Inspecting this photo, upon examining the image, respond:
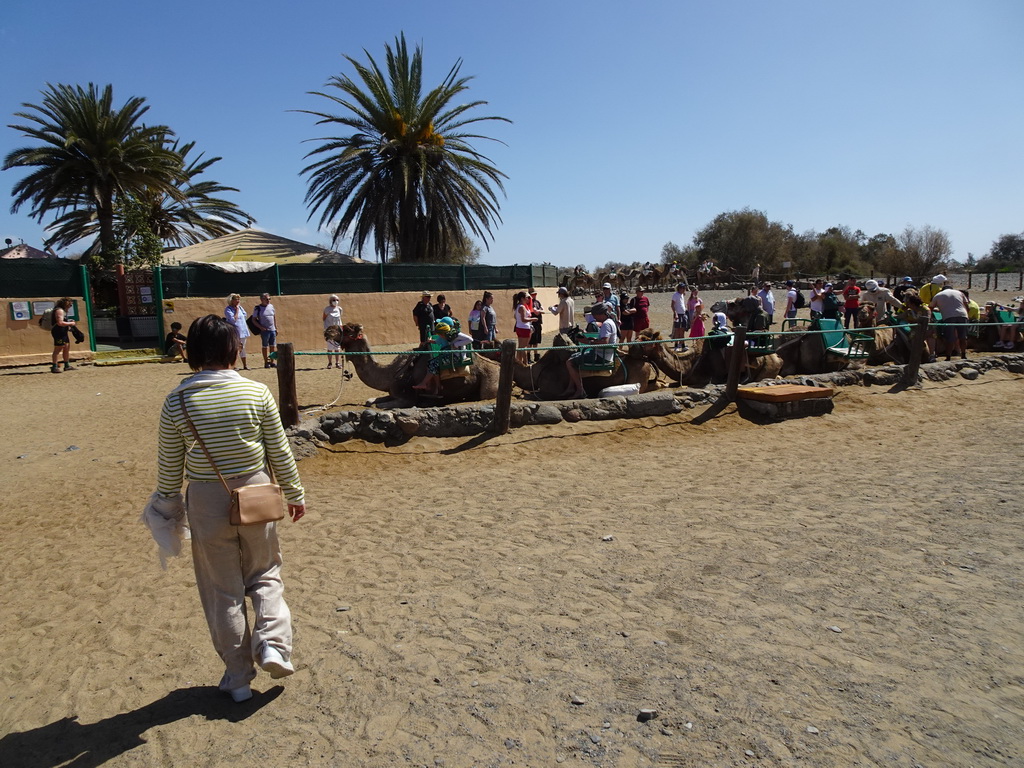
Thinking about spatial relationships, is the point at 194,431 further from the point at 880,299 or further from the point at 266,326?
the point at 880,299

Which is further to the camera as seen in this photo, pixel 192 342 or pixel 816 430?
pixel 816 430

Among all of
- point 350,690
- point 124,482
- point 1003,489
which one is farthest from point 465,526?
point 1003,489

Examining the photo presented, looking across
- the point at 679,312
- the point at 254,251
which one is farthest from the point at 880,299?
the point at 254,251

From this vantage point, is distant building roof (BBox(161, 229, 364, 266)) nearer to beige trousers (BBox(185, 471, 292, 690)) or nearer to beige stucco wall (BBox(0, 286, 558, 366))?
beige stucco wall (BBox(0, 286, 558, 366))

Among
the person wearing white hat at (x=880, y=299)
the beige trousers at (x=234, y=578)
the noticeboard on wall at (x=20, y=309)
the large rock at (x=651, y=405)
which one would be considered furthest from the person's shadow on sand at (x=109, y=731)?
the noticeboard on wall at (x=20, y=309)

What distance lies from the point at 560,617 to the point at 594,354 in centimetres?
615

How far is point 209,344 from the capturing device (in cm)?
338

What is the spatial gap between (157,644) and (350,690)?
138 centimetres

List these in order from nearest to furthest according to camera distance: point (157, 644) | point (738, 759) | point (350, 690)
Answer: point (738, 759), point (350, 690), point (157, 644)

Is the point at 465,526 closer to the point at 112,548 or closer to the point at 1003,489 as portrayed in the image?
the point at 112,548

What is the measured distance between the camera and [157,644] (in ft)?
A: 13.9

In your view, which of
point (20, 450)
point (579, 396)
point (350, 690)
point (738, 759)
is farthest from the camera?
point (579, 396)

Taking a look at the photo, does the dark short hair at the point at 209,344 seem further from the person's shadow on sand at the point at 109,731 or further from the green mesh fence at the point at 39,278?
the green mesh fence at the point at 39,278

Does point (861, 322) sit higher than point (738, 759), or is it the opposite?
point (861, 322)
